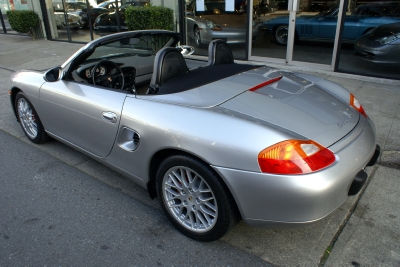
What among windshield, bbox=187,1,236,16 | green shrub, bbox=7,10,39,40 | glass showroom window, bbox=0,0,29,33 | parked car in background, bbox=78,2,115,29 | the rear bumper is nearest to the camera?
the rear bumper

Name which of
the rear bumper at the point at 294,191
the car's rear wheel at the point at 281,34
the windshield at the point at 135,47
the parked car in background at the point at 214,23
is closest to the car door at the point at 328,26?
the car's rear wheel at the point at 281,34

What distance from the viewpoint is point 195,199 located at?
2.37 m

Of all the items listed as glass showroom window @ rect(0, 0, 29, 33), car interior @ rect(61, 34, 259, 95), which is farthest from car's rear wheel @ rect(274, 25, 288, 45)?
glass showroom window @ rect(0, 0, 29, 33)

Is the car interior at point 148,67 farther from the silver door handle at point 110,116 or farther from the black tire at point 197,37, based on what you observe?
the black tire at point 197,37

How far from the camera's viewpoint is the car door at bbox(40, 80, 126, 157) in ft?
9.06

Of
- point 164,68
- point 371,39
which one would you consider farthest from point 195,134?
point 371,39

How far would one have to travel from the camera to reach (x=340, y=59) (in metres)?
7.10

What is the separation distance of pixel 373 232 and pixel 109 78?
278 centimetres

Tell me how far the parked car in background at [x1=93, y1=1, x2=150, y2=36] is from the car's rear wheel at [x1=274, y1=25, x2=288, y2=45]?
437 cm

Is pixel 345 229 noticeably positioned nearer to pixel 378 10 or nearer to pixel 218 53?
pixel 218 53

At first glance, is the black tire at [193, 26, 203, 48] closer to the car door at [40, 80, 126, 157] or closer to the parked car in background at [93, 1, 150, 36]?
the parked car in background at [93, 1, 150, 36]

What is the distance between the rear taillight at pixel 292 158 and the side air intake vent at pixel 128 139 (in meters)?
1.09

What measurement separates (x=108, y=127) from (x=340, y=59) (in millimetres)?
6023

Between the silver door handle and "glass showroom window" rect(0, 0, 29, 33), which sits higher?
"glass showroom window" rect(0, 0, 29, 33)
